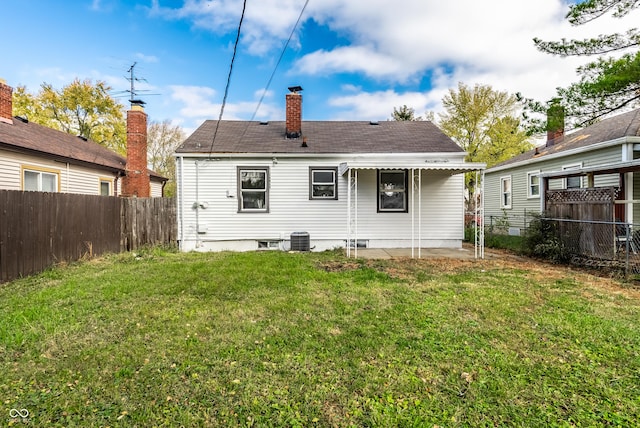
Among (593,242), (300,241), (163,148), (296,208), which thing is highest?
(163,148)

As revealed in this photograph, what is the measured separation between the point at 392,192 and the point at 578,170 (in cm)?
491

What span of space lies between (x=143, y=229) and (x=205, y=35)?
6.27 meters

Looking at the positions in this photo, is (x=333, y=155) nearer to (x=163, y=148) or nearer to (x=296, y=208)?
(x=296, y=208)

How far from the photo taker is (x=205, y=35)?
6797 mm

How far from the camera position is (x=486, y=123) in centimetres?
2081

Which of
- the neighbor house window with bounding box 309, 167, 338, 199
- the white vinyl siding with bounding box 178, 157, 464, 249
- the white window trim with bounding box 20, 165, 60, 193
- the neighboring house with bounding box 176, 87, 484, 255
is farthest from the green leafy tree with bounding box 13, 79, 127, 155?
the neighbor house window with bounding box 309, 167, 338, 199

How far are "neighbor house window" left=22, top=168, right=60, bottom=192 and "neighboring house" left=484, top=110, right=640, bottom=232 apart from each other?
16442mm

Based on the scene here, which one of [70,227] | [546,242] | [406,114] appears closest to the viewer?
[70,227]

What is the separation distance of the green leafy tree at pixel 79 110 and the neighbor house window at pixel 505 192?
86.2 ft

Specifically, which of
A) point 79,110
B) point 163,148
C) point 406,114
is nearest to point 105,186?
point 163,148

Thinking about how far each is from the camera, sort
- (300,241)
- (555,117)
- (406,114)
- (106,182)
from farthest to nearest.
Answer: (406,114), (106,182), (300,241), (555,117)

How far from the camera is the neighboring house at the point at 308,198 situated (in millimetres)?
9672

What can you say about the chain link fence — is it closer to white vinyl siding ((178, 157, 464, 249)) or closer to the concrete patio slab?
the concrete patio slab

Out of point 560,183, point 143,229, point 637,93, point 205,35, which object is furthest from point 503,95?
point 143,229
